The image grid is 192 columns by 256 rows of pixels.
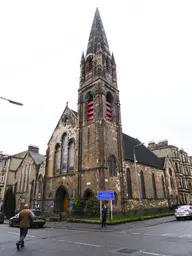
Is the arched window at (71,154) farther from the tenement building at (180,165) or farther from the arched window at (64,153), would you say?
the tenement building at (180,165)

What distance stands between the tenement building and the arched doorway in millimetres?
28491

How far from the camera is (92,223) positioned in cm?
1739

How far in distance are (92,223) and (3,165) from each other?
3155 centimetres

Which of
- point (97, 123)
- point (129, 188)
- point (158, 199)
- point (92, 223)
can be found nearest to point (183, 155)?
point (158, 199)

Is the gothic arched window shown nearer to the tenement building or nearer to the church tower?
the church tower

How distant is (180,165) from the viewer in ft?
168

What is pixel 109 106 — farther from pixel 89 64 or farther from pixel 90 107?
pixel 89 64

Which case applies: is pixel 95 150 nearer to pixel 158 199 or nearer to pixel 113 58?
pixel 158 199

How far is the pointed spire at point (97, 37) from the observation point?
110ft

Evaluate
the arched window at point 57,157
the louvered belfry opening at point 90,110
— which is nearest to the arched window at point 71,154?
the arched window at point 57,157

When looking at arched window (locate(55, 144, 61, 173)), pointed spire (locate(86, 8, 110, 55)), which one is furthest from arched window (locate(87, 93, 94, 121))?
pointed spire (locate(86, 8, 110, 55))

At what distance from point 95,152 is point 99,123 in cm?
385

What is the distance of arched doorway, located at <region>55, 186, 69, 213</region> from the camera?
26.7 meters

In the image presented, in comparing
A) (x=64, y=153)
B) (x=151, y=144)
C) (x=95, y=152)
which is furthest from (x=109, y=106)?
(x=151, y=144)
